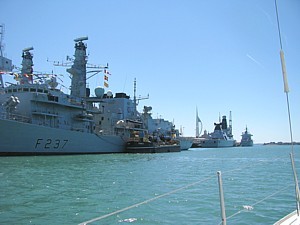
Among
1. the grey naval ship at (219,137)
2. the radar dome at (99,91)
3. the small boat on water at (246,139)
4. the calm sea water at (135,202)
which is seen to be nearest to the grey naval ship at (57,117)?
the radar dome at (99,91)

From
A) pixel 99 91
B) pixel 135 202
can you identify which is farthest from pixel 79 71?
pixel 135 202

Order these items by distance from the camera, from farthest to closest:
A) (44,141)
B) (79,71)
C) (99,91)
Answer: (99,91) < (79,71) < (44,141)

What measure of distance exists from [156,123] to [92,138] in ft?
87.9

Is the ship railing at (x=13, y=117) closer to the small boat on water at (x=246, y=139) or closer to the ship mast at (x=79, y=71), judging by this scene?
the ship mast at (x=79, y=71)

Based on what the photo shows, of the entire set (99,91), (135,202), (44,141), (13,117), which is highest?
(99,91)

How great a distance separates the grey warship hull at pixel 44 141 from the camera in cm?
2839

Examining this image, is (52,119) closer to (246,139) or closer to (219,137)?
(219,137)

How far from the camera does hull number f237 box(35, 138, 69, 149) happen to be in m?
31.6

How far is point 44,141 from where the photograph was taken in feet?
106

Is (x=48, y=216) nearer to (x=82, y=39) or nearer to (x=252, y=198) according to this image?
(x=252, y=198)

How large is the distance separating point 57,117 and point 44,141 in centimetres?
514

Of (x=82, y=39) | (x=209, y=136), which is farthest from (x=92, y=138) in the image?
(x=209, y=136)

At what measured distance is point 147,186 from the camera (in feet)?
43.9

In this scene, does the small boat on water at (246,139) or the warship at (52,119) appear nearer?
the warship at (52,119)
